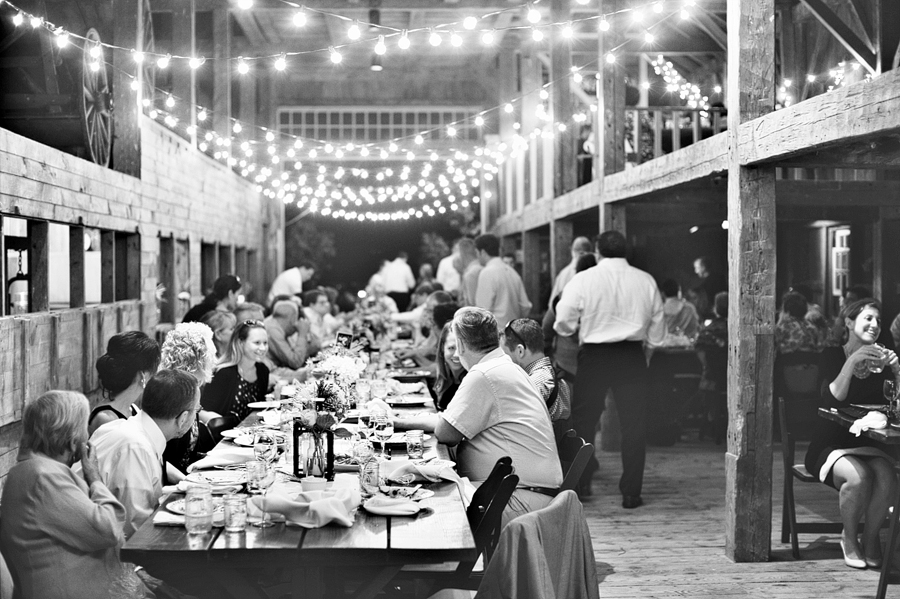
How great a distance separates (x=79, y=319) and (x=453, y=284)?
873 cm

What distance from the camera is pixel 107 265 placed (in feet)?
24.9

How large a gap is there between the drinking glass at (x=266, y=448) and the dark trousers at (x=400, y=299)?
1321 cm

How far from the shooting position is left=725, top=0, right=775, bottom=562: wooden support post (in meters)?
5.00

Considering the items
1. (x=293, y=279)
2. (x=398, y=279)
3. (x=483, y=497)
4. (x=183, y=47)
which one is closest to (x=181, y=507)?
(x=483, y=497)

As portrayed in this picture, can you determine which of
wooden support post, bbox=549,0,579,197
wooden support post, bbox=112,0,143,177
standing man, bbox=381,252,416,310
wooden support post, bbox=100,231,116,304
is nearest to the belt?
wooden support post, bbox=100,231,116,304

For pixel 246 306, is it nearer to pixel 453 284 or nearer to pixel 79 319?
pixel 79 319

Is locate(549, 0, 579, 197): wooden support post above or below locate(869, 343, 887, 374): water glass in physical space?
above

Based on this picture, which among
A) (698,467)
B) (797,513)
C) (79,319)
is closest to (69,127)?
(79,319)

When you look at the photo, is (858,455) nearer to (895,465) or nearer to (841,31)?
(895,465)

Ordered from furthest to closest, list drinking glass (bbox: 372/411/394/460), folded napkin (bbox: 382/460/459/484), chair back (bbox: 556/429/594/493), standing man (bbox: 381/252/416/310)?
standing man (bbox: 381/252/416/310)
drinking glass (bbox: 372/411/394/460)
chair back (bbox: 556/429/594/493)
folded napkin (bbox: 382/460/459/484)

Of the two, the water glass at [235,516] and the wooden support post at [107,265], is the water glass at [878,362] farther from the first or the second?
the wooden support post at [107,265]

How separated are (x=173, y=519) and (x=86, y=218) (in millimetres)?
4361

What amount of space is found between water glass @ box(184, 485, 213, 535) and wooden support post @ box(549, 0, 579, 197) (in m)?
8.29

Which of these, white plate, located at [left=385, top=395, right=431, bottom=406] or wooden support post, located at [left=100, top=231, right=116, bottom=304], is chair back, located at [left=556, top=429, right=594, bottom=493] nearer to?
white plate, located at [left=385, top=395, right=431, bottom=406]
